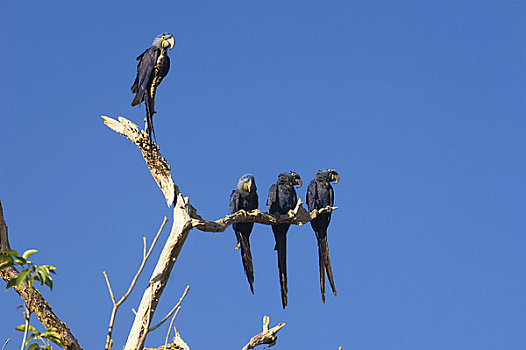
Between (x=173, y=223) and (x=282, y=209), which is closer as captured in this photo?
(x=173, y=223)

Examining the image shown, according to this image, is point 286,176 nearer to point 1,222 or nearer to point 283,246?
point 283,246

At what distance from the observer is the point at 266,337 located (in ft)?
22.2

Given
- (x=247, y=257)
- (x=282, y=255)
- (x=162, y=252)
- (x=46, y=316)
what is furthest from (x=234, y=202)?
(x=46, y=316)

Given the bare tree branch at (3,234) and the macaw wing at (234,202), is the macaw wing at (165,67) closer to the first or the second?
the macaw wing at (234,202)

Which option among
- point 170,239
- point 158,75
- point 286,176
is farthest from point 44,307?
point 286,176

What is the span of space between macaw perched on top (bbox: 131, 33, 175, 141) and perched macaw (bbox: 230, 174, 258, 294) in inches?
68.7

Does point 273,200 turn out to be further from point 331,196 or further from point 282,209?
point 331,196

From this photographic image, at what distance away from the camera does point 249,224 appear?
8.15 meters

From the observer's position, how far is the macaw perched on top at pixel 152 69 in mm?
7066

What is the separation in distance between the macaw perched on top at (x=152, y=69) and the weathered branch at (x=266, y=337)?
2.30 meters

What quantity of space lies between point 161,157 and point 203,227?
779mm

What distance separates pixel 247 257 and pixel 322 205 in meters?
1.57

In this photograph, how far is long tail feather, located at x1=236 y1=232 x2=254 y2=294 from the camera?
794 cm

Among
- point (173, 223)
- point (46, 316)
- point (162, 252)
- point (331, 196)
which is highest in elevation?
point (331, 196)
